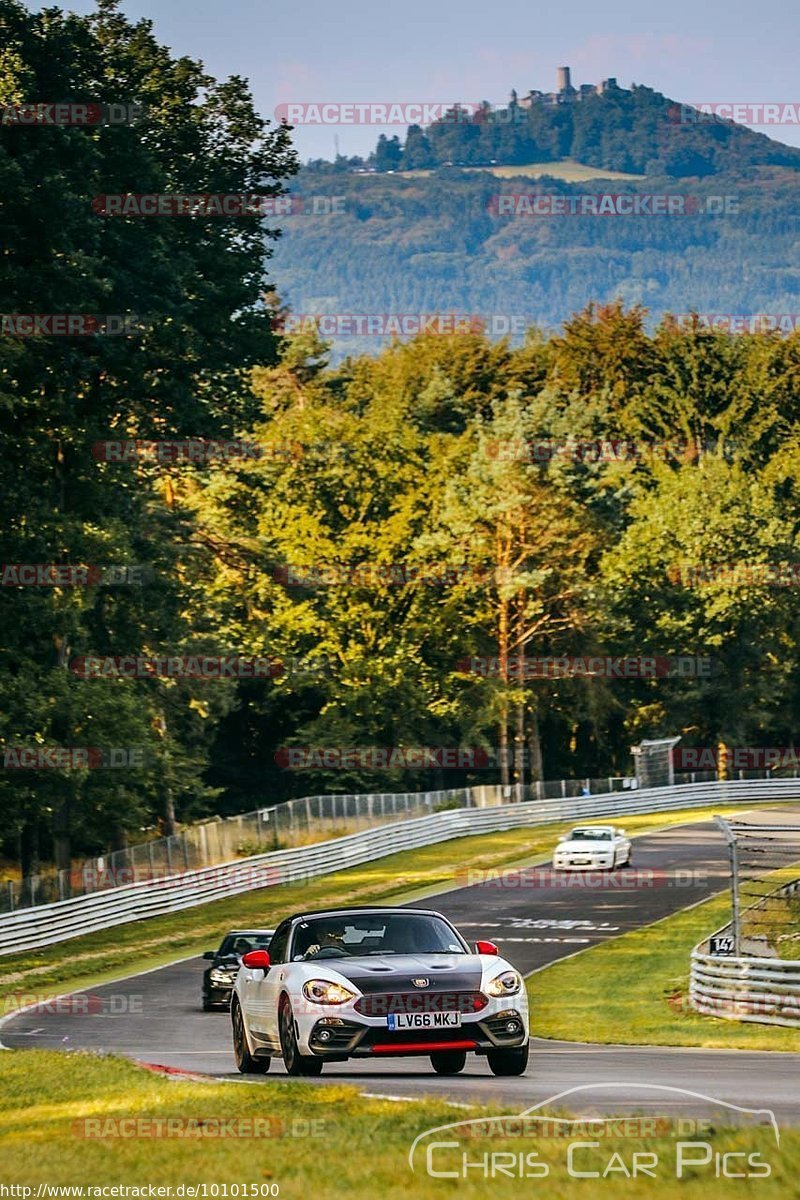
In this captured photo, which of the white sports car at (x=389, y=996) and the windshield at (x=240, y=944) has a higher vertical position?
the white sports car at (x=389, y=996)

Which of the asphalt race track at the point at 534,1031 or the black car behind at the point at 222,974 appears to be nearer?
the asphalt race track at the point at 534,1031

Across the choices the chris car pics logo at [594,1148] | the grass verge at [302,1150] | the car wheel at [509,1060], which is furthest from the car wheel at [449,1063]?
the chris car pics logo at [594,1148]

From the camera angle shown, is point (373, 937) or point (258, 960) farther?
point (258, 960)

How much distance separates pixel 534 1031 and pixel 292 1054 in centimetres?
1128

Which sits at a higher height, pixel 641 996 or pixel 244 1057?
pixel 244 1057

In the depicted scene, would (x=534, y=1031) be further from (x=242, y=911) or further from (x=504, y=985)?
(x=242, y=911)

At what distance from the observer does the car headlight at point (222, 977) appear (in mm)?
28703

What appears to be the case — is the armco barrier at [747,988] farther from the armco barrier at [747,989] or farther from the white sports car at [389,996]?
the white sports car at [389,996]

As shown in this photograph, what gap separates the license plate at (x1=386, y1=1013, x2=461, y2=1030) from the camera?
14.5 metres

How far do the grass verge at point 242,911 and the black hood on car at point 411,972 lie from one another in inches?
632

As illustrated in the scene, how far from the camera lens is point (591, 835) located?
54344 mm

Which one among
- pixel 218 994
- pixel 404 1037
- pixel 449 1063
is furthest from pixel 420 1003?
pixel 218 994

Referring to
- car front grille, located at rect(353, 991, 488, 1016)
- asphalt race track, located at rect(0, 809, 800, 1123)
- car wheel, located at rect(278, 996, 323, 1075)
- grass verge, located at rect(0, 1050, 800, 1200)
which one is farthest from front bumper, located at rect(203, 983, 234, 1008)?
grass verge, located at rect(0, 1050, 800, 1200)

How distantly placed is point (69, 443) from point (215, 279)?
19.2 feet
